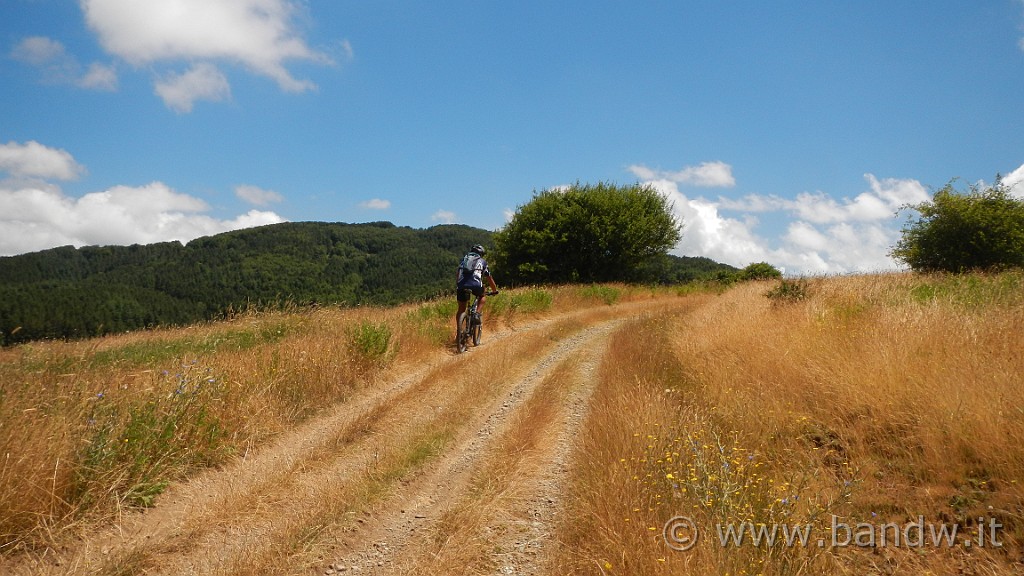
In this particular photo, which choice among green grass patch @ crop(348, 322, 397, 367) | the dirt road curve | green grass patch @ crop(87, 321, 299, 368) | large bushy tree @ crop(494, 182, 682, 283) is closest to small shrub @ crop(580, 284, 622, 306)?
large bushy tree @ crop(494, 182, 682, 283)

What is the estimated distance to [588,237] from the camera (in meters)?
35.2

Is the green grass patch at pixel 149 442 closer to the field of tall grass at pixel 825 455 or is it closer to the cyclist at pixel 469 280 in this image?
the field of tall grass at pixel 825 455

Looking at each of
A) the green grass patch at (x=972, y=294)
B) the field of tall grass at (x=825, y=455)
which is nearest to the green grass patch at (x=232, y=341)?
the field of tall grass at (x=825, y=455)

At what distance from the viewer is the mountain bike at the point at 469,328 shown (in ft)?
37.0

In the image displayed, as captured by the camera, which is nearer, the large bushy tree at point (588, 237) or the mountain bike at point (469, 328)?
the mountain bike at point (469, 328)

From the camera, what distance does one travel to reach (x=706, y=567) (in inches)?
110

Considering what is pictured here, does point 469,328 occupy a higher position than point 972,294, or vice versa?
point 972,294

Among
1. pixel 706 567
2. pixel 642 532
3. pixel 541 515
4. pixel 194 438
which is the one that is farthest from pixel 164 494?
pixel 706 567

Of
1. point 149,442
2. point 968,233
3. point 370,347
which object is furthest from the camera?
point 968,233

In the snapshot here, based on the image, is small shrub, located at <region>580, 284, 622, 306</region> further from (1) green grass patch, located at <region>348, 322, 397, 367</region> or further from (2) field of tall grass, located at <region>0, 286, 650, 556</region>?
(1) green grass patch, located at <region>348, 322, 397, 367</region>

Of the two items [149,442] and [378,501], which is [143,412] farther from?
[378,501]

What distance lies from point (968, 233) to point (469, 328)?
27159mm

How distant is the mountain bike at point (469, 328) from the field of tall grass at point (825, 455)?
4.94 m

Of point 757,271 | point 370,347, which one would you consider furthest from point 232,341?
point 757,271
